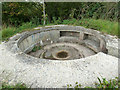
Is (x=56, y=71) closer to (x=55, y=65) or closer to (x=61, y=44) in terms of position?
(x=55, y=65)

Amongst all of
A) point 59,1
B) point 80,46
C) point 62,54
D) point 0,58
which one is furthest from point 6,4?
point 80,46

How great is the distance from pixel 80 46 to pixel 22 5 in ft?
18.6

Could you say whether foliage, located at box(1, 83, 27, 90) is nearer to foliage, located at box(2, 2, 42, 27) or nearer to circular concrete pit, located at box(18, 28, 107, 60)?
circular concrete pit, located at box(18, 28, 107, 60)

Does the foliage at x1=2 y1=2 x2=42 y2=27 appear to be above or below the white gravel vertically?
above

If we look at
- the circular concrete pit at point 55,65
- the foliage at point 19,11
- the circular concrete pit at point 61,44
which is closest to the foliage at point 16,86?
the circular concrete pit at point 55,65

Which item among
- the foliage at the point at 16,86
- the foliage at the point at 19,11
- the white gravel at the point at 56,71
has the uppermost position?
the foliage at the point at 19,11

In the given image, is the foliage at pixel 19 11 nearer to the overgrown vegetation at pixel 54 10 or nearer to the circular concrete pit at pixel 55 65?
the overgrown vegetation at pixel 54 10

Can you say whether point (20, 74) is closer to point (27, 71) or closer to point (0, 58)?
Answer: point (27, 71)

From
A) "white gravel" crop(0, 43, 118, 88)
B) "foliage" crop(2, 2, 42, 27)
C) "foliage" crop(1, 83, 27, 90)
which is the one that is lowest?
"foliage" crop(1, 83, 27, 90)

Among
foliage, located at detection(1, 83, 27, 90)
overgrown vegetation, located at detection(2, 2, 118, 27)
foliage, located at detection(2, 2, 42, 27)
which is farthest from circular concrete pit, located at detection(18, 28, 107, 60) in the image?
foliage, located at detection(1, 83, 27, 90)

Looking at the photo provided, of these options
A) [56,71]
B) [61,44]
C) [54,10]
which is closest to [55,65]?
[56,71]

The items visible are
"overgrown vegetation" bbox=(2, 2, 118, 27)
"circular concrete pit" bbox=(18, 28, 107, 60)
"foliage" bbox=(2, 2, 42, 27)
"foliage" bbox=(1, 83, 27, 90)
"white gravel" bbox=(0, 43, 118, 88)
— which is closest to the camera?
"foliage" bbox=(1, 83, 27, 90)

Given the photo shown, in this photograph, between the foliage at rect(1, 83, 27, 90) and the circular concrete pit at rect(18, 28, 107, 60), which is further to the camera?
the circular concrete pit at rect(18, 28, 107, 60)

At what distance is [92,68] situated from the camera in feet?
9.81
